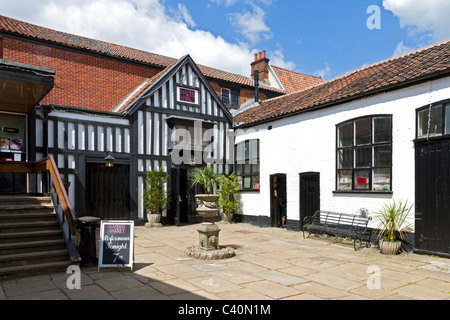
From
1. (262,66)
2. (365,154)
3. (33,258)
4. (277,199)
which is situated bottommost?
(33,258)

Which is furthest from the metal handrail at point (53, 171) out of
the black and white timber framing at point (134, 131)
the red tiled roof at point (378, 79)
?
the red tiled roof at point (378, 79)

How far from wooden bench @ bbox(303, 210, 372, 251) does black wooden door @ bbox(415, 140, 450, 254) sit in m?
1.36

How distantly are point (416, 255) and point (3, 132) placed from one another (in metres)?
12.1

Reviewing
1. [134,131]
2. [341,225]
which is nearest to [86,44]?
[134,131]

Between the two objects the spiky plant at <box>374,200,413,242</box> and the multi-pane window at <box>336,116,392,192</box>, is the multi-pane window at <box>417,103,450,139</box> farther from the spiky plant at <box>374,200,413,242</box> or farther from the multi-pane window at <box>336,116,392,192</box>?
the spiky plant at <box>374,200,413,242</box>

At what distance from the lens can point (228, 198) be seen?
14.2m

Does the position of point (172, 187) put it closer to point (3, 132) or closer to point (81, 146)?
point (81, 146)

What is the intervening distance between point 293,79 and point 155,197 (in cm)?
1711

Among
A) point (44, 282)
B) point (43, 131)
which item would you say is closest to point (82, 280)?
point (44, 282)

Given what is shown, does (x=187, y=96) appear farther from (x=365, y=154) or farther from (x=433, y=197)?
(x=433, y=197)

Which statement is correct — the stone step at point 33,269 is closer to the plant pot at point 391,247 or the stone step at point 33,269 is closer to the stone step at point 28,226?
the stone step at point 28,226

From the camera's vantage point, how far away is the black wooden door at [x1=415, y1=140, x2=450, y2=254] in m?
7.71

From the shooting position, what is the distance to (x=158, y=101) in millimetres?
13289

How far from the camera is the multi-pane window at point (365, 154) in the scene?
9203 millimetres
